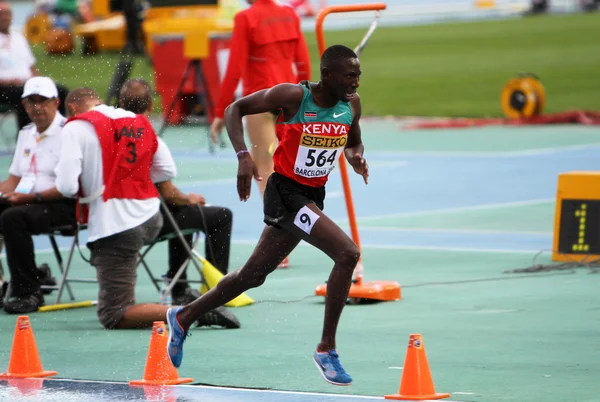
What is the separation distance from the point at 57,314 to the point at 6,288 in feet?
2.44

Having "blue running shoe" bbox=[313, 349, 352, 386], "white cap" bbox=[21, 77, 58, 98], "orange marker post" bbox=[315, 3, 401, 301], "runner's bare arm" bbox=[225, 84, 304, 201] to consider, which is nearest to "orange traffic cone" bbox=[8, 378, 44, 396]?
"blue running shoe" bbox=[313, 349, 352, 386]

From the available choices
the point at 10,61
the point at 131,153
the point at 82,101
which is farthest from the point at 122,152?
the point at 10,61

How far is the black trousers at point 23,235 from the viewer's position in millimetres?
10766

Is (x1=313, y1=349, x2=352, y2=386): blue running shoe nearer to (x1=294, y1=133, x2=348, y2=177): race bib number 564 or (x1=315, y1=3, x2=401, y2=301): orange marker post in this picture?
(x1=294, y1=133, x2=348, y2=177): race bib number 564

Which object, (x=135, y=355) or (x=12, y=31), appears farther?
(x=12, y=31)

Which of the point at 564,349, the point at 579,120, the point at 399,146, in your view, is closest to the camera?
the point at 564,349

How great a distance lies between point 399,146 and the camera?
2447cm

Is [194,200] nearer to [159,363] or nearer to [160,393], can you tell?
[159,363]

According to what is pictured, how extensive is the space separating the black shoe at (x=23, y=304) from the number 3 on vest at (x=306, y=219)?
3602 mm

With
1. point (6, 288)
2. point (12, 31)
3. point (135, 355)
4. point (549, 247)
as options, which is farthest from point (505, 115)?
point (135, 355)

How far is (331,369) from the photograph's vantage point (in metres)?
7.71

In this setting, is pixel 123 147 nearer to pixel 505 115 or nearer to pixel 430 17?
pixel 505 115

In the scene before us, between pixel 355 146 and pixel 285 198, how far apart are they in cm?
64

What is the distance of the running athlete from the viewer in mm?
7820
